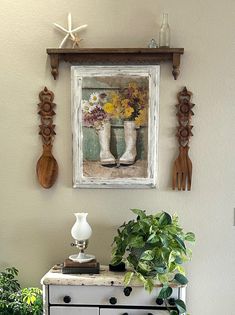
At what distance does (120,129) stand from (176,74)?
454 mm

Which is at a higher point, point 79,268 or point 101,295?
point 79,268

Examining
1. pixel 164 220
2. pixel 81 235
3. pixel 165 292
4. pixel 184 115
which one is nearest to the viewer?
pixel 165 292

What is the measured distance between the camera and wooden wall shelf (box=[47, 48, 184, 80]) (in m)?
2.48

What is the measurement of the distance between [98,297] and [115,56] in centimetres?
134

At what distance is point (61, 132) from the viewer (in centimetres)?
267

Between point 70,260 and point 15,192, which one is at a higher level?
point 15,192

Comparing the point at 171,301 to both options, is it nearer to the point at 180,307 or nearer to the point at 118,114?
the point at 180,307

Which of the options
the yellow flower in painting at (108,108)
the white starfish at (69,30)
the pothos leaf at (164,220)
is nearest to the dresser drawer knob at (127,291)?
the pothos leaf at (164,220)

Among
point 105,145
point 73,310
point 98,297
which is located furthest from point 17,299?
point 105,145

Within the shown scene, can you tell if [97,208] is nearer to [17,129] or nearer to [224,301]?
[17,129]

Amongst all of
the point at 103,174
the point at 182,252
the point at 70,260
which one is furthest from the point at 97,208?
the point at 182,252

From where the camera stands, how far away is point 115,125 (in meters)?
2.62

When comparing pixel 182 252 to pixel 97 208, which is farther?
pixel 97 208

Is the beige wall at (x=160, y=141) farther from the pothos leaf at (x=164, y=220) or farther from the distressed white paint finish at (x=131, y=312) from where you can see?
the distressed white paint finish at (x=131, y=312)
